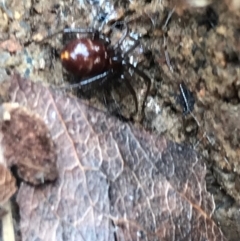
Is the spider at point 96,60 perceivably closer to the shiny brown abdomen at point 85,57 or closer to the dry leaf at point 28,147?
the shiny brown abdomen at point 85,57

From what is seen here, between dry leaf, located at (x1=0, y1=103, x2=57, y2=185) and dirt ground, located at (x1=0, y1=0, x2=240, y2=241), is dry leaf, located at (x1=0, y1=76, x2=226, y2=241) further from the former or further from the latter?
dirt ground, located at (x1=0, y1=0, x2=240, y2=241)

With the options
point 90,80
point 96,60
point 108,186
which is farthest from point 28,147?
point 96,60

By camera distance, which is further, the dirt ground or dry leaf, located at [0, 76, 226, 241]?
the dirt ground

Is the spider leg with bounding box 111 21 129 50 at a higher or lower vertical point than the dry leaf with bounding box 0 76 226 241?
higher

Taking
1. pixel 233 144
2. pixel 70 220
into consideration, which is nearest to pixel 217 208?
pixel 233 144

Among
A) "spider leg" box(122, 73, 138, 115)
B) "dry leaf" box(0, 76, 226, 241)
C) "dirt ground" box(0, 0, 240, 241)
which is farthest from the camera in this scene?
"spider leg" box(122, 73, 138, 115)

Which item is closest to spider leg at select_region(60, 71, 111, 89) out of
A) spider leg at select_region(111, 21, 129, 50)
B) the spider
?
the spider

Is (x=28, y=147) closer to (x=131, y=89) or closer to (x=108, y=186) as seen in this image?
(x=108, y=186)

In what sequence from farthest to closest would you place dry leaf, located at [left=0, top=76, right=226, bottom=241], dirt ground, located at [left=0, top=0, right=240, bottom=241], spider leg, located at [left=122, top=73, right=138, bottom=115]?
spider leg, located at [left=122, top=73, right=138, bottom=115]
dirt ground, located at [left=0, top=0, right=240, bottom=241]
dry leaf, located at [left=0, top=76, right=226, bottom=241]
